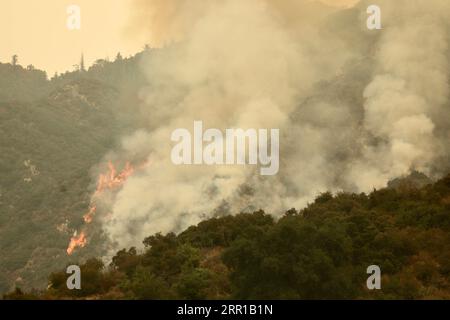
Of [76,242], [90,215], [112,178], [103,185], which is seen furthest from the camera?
[112,178]

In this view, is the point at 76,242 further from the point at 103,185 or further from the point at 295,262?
the point at 295,262

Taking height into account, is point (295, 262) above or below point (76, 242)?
below

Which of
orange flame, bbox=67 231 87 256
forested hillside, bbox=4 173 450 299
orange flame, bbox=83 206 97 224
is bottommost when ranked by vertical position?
forested hillside, bbox=4 173 450 299

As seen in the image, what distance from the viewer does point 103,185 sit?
109 meters

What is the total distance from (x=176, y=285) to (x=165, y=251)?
25.2 feet

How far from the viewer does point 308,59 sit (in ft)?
403

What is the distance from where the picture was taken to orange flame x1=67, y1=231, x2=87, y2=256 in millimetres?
94688
